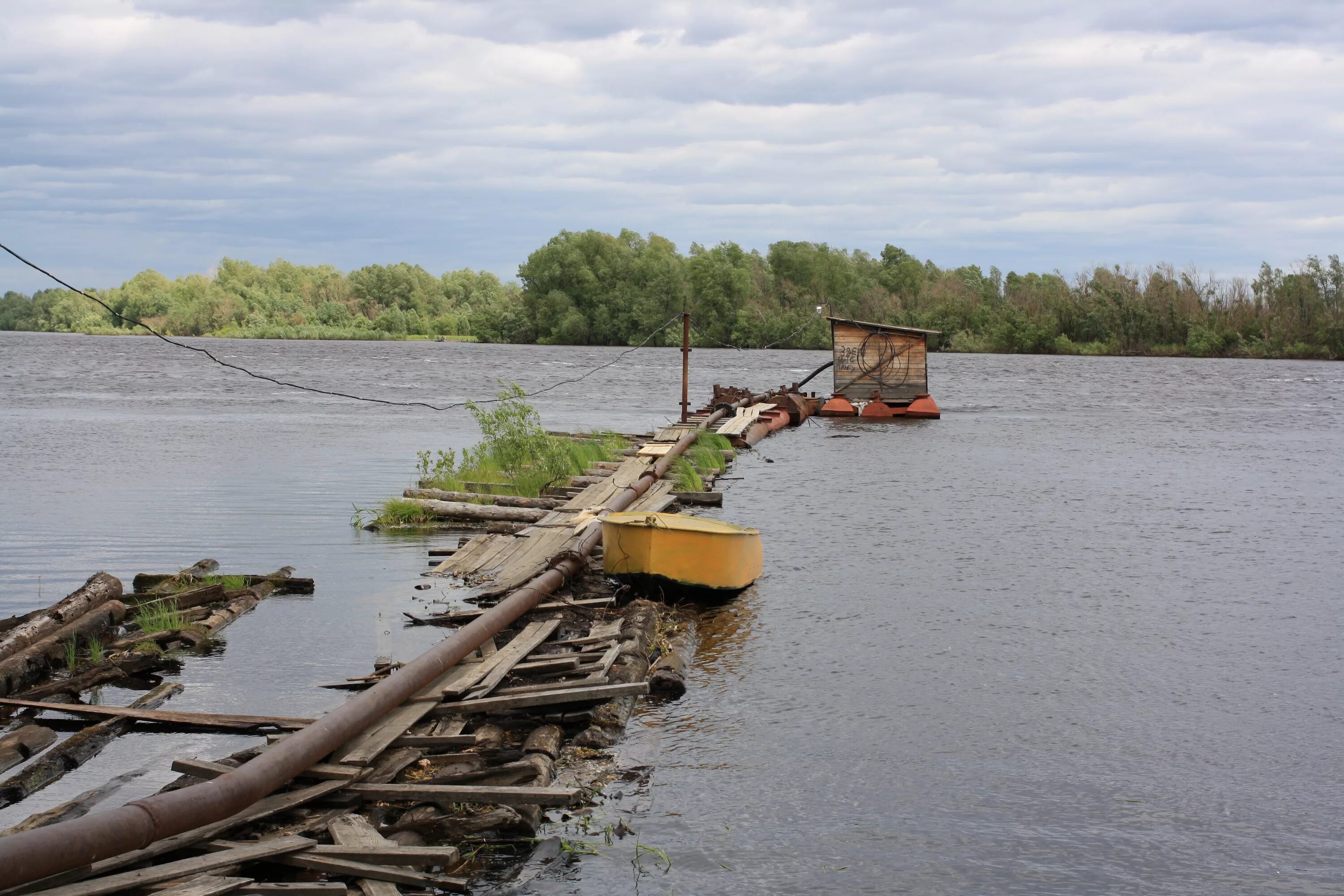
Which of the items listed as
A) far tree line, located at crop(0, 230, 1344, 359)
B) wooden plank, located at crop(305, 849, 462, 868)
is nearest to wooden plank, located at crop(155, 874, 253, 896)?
wooden plank, located at crop(305, 849, 462, 868)

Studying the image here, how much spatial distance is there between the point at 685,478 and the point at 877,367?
23.2 metres

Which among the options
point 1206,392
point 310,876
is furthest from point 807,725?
point 1206,392

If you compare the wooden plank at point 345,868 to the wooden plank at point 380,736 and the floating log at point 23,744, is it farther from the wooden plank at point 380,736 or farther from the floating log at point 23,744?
the floating log at point 23,744

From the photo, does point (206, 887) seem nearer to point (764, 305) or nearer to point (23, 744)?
point (23, 744)

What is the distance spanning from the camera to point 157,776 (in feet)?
25.7

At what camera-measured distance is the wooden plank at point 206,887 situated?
217 inches

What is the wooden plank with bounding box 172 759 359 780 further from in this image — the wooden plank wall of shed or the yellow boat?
the wooden plank wall of shed

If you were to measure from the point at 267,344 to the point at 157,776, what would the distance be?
132542 millimetres

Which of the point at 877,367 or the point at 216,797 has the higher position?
the point at 877,367

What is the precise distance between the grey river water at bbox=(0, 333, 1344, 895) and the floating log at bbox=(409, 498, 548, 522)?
3.85ft

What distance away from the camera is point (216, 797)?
20.3 ft

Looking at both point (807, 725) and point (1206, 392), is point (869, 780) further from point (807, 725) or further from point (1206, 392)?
point (1206, 392)

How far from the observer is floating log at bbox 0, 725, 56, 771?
786 cm

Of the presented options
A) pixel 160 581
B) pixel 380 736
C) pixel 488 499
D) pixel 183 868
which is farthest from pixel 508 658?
pixel 488 499
